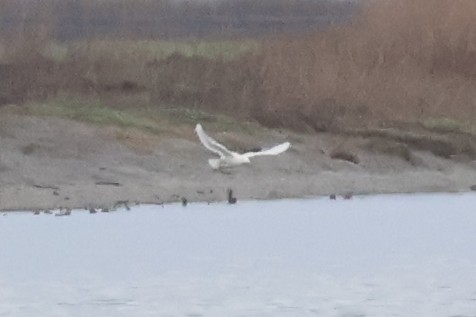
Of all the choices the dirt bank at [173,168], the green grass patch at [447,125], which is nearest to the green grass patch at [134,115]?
the dirt bank at [173,168]

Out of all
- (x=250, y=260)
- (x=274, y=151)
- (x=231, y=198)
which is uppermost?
(x=274, y=151)

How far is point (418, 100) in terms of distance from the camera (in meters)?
22.4

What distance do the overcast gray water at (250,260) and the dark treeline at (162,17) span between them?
5.72 m

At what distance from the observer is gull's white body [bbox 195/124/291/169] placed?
18781 millimetres

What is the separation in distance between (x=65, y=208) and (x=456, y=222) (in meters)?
3.45

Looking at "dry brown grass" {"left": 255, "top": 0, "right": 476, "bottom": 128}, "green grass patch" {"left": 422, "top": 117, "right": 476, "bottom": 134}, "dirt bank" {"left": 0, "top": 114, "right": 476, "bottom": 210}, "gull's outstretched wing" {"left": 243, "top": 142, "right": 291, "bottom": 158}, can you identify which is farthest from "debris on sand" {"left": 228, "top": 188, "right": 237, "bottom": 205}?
"green grass patch" {"left": 422, "top": 117, "right": 476, "bottom": 134}

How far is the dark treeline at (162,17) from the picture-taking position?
A: 78.6 feet

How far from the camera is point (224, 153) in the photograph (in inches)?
744

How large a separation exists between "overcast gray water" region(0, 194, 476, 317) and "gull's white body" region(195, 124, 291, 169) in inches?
22.9

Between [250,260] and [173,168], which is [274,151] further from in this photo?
[250,260]

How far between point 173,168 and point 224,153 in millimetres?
681

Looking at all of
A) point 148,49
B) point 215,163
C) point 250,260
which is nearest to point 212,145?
point 215,163

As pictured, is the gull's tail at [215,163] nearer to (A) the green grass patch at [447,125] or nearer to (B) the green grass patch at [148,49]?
(A) the green grass patch at [447,125]

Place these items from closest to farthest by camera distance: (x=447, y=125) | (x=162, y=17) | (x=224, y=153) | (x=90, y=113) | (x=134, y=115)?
(x=224, y=153), (x=90, y=113), (x=134, y=115), (x=447, y=125), (x=162, y=17)
